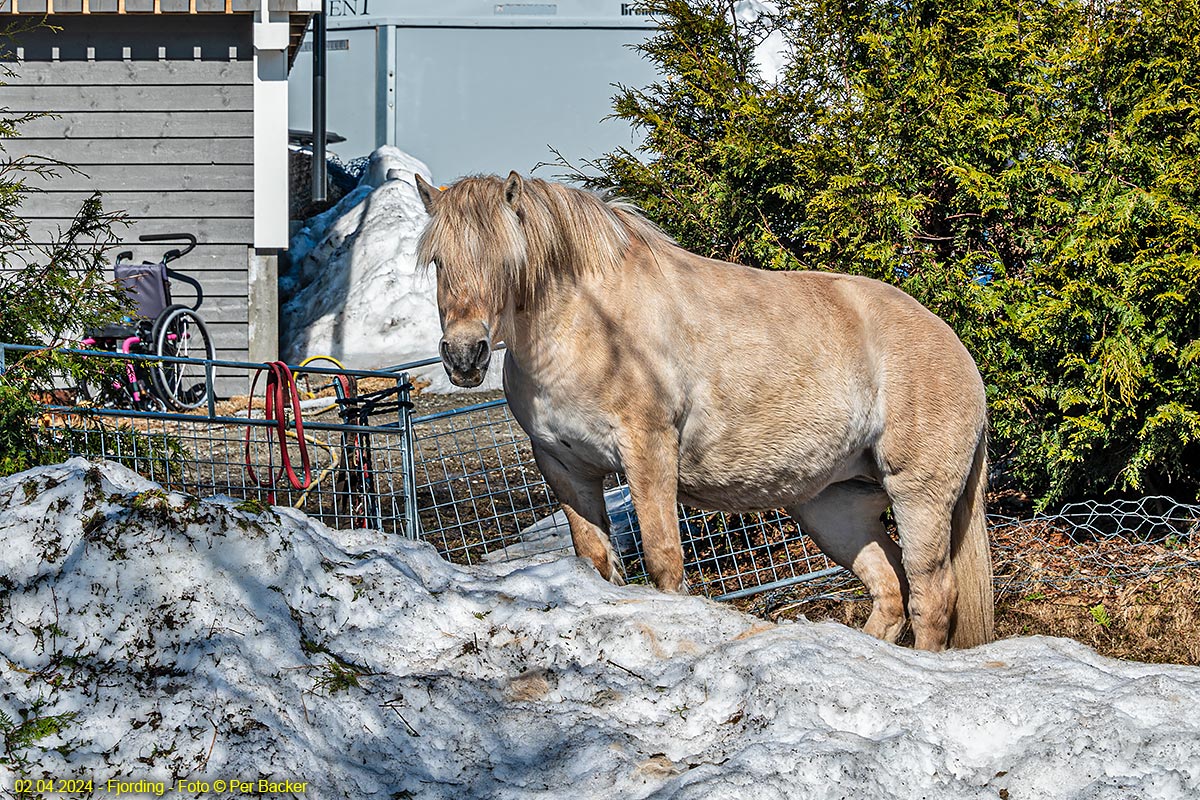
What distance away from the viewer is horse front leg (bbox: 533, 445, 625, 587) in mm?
4172

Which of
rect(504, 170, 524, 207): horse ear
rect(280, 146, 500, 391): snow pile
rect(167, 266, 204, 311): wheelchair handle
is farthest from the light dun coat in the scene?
rect(167, 266, 204, 311): wheelchair handle

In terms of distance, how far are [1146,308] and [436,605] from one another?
13.9ft

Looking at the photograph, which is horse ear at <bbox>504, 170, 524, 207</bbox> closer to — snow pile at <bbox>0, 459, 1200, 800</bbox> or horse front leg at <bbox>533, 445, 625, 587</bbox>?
horse front leg at <bbox>533, 445, 625, 587</bbox>

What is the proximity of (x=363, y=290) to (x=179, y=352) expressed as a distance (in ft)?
10.5

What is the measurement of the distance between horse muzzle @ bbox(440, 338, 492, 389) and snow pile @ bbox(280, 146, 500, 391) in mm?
7172

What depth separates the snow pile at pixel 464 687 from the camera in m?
2.46

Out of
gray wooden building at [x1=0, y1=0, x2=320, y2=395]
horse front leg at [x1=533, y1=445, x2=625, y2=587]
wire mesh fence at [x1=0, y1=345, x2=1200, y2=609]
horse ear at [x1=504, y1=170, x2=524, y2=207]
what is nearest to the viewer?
horse ear at [x1=504, y1=170, x2=524, y2=207]

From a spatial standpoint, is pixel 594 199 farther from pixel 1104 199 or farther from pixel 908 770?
pixel 1104 199

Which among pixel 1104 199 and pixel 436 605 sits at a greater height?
pixel 1104 199

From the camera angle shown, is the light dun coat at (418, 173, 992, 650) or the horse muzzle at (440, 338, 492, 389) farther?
the light dun coat at (418, 173, 992, 650)

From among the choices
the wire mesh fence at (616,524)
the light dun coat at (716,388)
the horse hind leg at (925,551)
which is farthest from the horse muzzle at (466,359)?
the horse hind leg at (925,551)

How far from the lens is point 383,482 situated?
7.27 meters

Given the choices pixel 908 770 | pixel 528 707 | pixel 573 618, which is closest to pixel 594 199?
pixel 573 618

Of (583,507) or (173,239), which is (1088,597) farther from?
(173,239)
